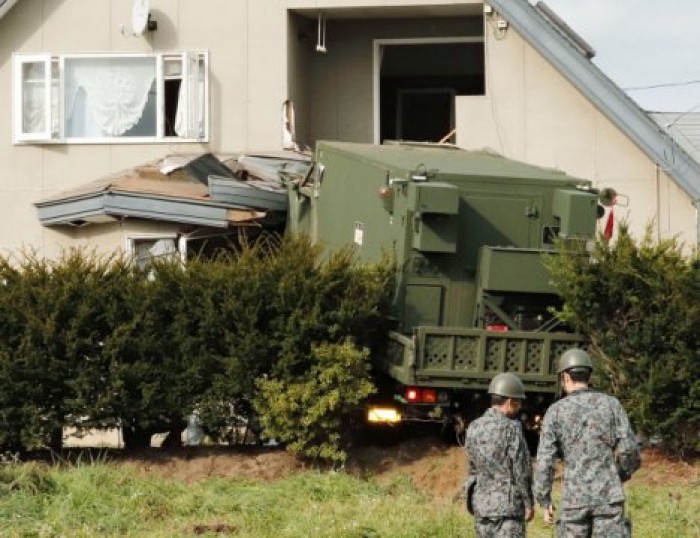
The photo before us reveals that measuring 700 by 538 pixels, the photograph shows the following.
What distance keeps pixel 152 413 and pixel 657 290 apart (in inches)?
197

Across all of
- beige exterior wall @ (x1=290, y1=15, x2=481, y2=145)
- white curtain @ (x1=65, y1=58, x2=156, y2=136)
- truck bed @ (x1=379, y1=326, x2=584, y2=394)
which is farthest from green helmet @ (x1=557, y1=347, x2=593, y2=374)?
beige exterior wall @ (x1=290, y1=15, x2=481, y2=145)

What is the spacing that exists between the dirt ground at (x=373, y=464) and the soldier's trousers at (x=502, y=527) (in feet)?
14.5

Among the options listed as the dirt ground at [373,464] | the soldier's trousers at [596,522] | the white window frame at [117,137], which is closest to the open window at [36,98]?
the white window frame at [117,137]

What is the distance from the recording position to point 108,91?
80.4ft

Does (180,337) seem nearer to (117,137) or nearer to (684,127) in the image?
(117,137)

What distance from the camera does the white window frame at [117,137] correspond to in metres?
24.2

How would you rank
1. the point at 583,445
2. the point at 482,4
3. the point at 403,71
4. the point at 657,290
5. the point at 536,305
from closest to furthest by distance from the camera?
the point at 583,445 < the point at 657,290 < the point at 536,305 < the point at 482,4 < the point at 403,71

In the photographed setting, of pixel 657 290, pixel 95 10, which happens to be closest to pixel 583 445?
pixel 657 290

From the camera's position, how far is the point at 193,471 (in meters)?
15.8

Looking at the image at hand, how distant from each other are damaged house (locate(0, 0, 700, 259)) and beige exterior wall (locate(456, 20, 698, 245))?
0.07 feet

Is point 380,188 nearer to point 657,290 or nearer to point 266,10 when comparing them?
point 657,290

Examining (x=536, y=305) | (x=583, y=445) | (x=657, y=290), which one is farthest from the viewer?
(x=536, y=305)

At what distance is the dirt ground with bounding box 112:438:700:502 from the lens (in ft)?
49.4

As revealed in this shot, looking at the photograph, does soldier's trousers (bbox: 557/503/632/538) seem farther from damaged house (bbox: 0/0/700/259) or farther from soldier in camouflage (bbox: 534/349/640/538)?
damaged house (bbox: 0/0/700/259)
